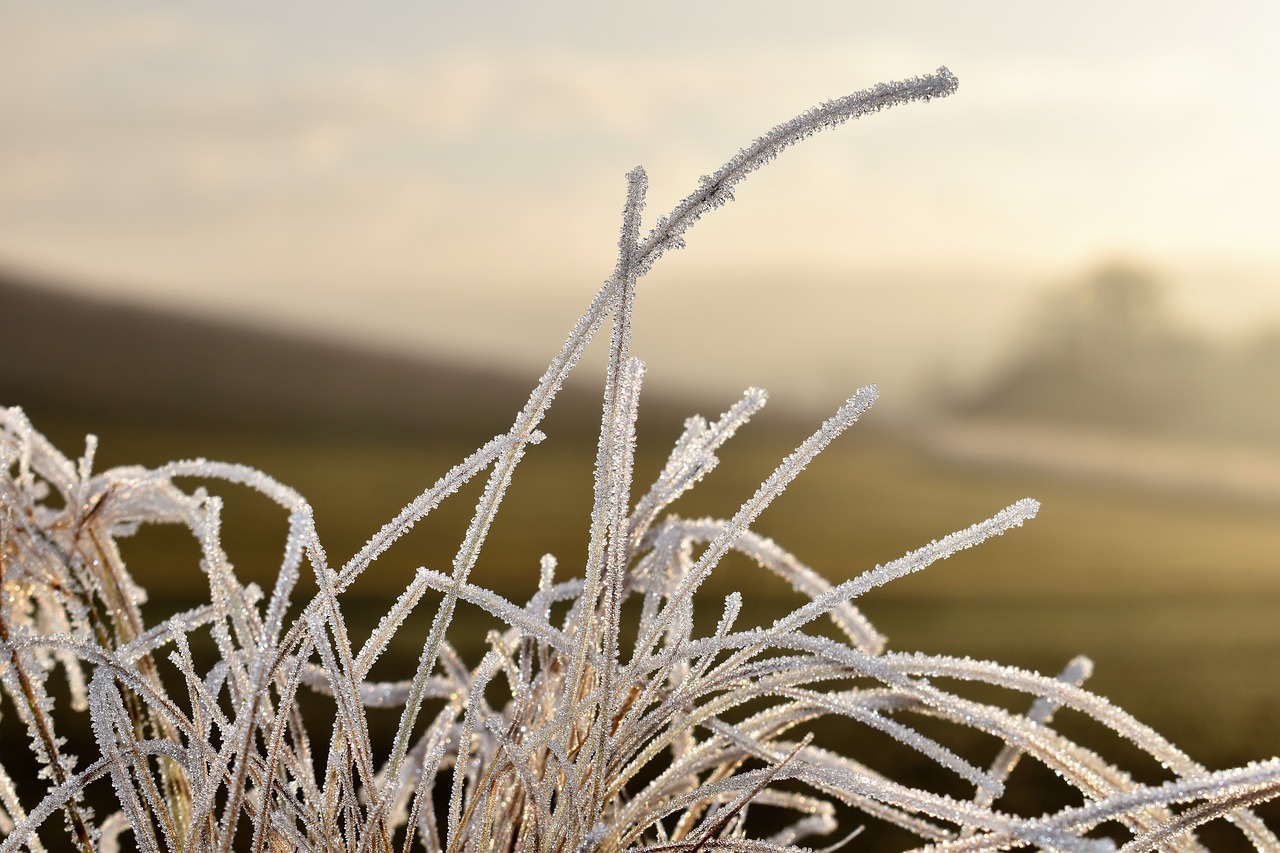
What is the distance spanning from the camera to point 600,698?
545mm

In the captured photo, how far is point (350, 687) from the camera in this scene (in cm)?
59

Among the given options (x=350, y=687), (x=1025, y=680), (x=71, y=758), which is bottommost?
(x=71, y=758)

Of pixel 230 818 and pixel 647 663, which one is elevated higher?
pixel 647 663

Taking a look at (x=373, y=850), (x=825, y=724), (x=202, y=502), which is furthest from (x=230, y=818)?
(x=825, y=724)

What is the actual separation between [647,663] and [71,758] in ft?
1.14

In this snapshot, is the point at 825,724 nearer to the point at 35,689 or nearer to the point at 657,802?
the point at 657,802

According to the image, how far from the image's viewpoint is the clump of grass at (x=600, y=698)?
52cm

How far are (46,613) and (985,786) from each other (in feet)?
2.13

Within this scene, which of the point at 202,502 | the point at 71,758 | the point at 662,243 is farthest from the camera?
the point at 202,502

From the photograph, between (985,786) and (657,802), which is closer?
(985,786)

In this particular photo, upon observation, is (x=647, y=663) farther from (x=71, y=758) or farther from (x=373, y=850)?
(x=71, y=758)

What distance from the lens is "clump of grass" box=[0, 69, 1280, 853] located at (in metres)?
0.52

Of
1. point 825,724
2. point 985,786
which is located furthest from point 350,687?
point 825,724

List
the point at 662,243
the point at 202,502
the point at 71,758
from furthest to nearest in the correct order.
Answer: the point at 202,502 → the point at 71,758 → the point at 662,243
